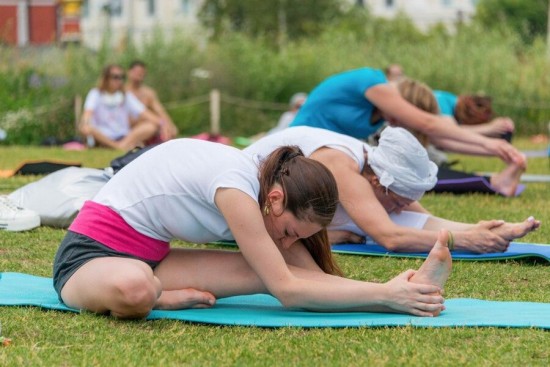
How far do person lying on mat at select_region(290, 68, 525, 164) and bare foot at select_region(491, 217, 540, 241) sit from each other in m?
1.44

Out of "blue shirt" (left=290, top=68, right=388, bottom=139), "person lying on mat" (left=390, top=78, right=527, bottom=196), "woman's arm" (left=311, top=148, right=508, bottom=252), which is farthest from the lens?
"person lying on mat" (left=390, top=78, right=527, bottom=196)

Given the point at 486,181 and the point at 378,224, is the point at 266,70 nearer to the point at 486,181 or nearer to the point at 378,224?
the point at 486,181

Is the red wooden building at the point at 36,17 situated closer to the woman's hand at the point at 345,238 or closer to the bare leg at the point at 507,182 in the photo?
the bare leg at the point at 507,182

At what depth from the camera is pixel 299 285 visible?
12.8 ft

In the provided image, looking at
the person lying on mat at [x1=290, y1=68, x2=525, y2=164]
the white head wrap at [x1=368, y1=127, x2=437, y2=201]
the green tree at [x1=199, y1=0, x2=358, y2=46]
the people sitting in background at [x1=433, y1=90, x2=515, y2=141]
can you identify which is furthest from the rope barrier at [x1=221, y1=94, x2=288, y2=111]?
the green tree at [x1=199, y1=0, x2=358, y2=46]

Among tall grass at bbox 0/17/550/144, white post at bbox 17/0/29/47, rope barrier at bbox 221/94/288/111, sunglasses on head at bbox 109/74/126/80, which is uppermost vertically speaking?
sunglasses on head at bbox 109/74/126/80

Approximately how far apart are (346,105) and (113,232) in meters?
3.43

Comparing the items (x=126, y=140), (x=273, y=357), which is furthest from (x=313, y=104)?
(x=126, y=140)

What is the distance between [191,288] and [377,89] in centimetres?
310

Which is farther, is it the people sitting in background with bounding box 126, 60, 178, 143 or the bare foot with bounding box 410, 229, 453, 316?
the people sitting in background with bounding box 126, 60, 178, 143

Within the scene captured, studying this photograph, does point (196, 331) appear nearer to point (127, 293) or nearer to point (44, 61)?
point (127, 293)

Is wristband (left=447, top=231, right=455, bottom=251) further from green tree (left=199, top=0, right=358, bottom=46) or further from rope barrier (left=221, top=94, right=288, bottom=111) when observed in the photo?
green tree (left=199, top=0, right=358, bottom=46)

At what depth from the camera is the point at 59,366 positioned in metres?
3.36

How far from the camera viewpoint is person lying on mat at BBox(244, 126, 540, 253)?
5.32 metres
